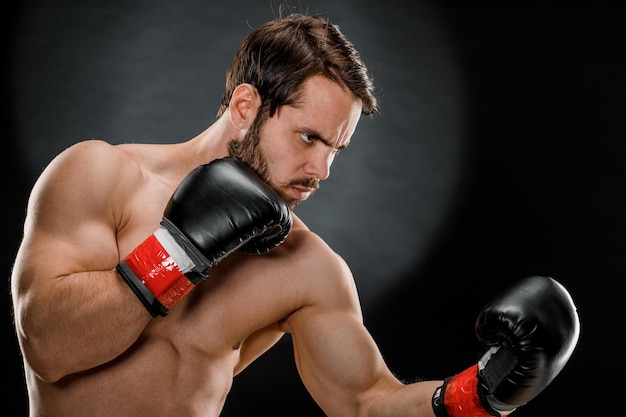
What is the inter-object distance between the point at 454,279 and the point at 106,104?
1.46 m

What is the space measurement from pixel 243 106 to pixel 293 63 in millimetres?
168

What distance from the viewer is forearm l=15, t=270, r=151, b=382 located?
149 centimetres

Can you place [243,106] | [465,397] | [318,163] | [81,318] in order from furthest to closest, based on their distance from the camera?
[243,106], [318,163], [465,397], [81,318]

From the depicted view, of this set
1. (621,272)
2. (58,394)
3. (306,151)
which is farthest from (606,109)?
(58,394)

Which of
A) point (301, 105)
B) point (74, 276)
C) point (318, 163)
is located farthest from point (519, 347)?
point (74, 276)

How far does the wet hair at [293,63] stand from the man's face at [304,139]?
0.10ft

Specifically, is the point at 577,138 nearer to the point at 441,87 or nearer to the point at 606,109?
the point at 606,109

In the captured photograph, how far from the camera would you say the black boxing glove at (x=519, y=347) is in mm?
1522

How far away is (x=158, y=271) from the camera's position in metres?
1.49

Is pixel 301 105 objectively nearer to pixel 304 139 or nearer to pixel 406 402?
pixel 304 139

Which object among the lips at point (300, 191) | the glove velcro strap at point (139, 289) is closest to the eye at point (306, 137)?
the lips at point (300, 191)

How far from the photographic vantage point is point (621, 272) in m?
2.90

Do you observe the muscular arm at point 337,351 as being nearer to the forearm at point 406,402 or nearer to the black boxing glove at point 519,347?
the forearm at point 406,402

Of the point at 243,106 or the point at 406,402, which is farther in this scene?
the point at 243,106
